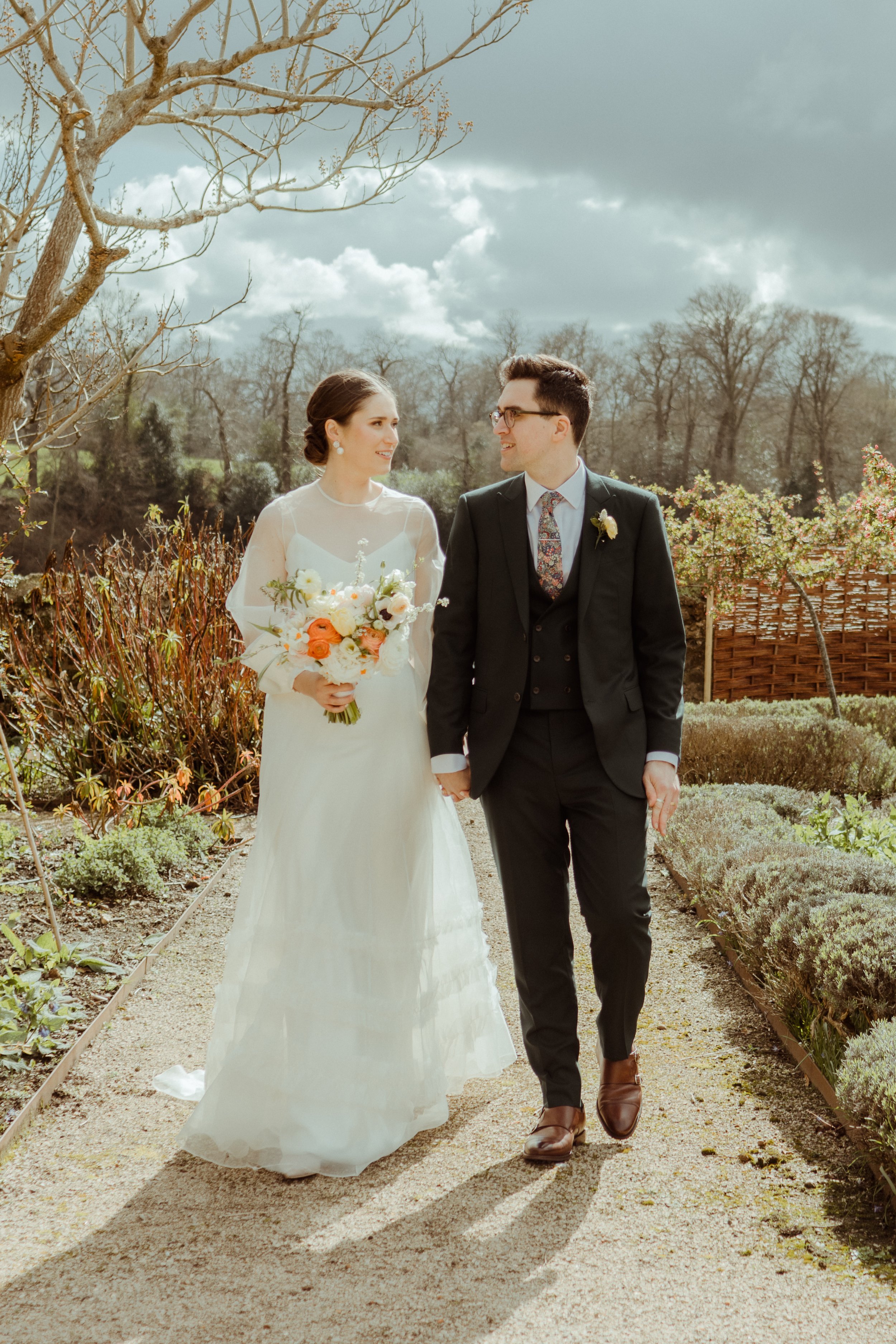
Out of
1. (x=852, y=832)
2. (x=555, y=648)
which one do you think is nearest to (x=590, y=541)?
(x=555, y=648)

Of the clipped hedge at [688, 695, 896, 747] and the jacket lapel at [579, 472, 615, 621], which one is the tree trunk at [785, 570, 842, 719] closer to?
the clipped hedge at [688, 695, 896, 747]

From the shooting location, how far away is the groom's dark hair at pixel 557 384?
277 cm

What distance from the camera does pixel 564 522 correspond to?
281 centimetres

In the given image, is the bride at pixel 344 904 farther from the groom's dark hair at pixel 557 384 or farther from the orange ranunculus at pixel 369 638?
the groom's dark hair at pixel 557 384

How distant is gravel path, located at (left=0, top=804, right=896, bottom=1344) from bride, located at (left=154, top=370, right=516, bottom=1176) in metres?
0.12

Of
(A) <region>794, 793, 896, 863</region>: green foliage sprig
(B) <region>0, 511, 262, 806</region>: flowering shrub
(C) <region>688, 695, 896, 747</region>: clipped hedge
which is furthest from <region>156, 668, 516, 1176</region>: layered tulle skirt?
(C) <region>688, 695, 896, 747</region>: clipped hedge

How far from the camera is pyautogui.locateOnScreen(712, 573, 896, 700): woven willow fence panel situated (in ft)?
46.5

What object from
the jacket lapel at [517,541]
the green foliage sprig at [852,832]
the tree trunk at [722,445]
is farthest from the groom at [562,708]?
the tree trunk at [722,445]

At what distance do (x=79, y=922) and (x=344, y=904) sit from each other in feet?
7.47

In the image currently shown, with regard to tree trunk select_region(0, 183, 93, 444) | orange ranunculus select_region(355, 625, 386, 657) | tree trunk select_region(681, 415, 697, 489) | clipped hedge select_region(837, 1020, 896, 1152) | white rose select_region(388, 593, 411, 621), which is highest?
tree trunk select_region(681, 415, 697, 489)

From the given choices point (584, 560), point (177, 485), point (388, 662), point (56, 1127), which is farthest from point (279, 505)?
point (177, 485)

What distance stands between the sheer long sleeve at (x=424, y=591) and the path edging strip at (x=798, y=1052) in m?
1.59

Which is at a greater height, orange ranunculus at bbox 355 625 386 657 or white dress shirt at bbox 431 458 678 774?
white dress shirt at bbox 431 458 678 774

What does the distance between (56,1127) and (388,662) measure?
161 centimetres
